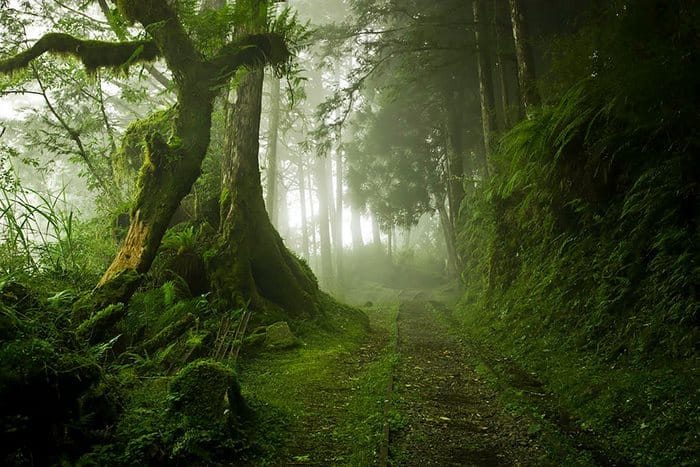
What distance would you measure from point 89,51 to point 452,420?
7.25 m

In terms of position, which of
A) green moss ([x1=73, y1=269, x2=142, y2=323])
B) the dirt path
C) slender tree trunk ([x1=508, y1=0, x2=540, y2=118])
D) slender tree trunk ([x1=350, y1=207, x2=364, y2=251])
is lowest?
the dirt path

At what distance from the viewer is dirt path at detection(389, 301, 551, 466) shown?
4.21 m

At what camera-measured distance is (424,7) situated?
16.8m

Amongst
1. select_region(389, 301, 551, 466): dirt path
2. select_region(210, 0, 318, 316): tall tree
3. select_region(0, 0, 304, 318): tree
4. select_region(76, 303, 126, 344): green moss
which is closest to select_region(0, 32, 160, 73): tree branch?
select_region(0, 0, 304, 318): tree

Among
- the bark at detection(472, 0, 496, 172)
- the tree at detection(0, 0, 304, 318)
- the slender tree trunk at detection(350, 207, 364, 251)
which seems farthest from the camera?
the slender tree trunk at detection(350, 207, 364, 251)

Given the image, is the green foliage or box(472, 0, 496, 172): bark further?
box(472, 0, 496, 172): bark

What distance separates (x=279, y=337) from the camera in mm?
8000

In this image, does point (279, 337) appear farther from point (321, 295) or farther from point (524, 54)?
point (524, 54)

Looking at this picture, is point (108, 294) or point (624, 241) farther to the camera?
point (624, 241)

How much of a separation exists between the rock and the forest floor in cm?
20

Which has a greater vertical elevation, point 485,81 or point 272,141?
point 272,141

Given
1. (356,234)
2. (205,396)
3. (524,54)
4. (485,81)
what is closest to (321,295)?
(205,396)

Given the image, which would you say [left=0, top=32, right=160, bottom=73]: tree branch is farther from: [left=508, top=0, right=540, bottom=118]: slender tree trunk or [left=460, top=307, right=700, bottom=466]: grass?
[left=508, top=0, right=540, bottom=118]: slender tree trunk

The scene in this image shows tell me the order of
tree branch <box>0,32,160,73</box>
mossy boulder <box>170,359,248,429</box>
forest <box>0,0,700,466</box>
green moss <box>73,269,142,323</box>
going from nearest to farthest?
1. forest <box>0,0,700,466</box>
2. mossy boulder <box>170,359,248,429</box>
3. green moss <box>73,269,142,323</box>
4. tree branch <box>0,32,160,73</box>
